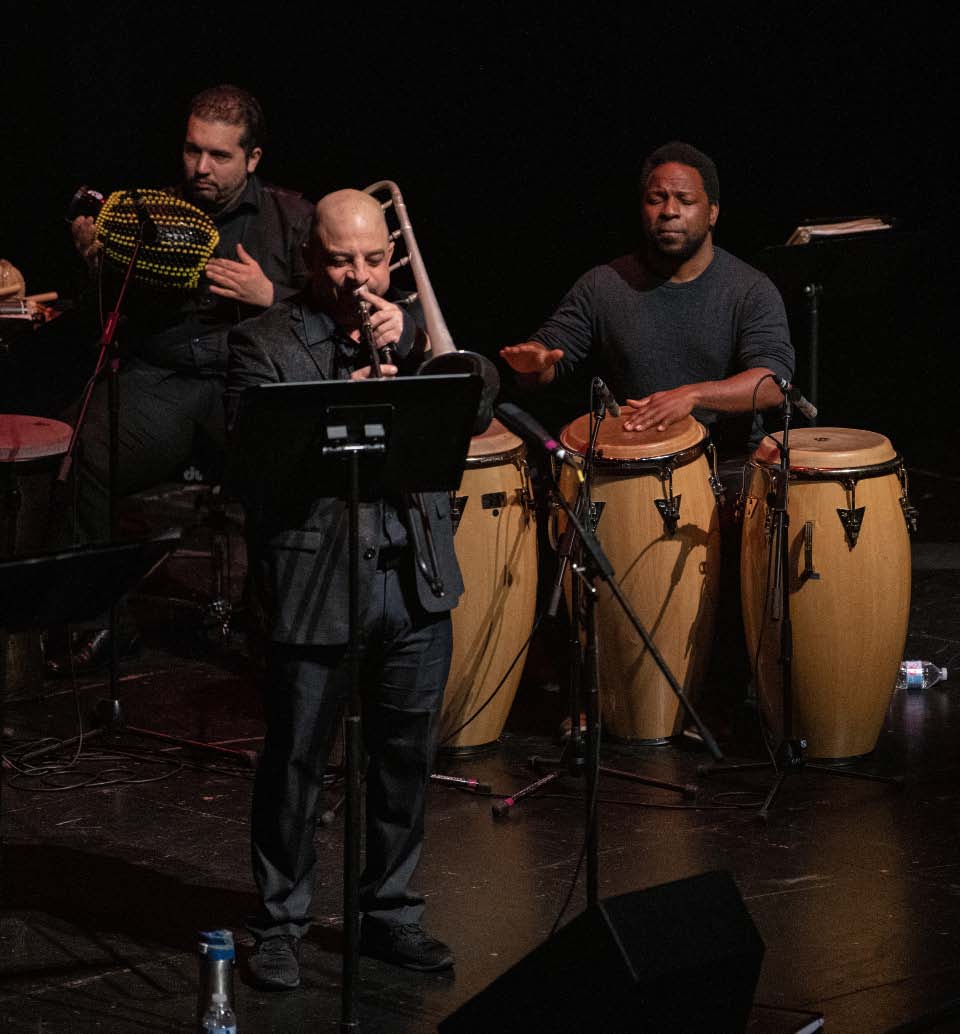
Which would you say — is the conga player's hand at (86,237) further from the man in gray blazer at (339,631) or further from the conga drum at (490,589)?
the man in gray blazer at (339,631)

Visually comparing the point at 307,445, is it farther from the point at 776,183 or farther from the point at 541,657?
the point at 776,183

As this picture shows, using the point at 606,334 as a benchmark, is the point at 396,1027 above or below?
below

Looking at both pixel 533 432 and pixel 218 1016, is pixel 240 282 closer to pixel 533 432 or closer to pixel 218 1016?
pixel 533 432

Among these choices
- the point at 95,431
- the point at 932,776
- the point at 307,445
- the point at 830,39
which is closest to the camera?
the point at 307,445

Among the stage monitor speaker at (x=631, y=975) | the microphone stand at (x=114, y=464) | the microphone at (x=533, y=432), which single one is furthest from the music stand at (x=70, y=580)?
the microphone stand at (x=114, y=464)

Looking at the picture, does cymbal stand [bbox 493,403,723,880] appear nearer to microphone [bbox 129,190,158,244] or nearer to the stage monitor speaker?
the stage monitor speaker

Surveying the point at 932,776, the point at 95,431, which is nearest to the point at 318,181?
the point at 95,431

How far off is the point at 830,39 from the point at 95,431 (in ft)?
13.6

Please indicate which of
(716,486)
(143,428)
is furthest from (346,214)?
(143,428)

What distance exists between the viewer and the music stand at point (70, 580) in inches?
120

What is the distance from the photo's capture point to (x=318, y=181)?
795 centimetres

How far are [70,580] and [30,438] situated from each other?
2.77 metres

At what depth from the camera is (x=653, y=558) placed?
214 inches

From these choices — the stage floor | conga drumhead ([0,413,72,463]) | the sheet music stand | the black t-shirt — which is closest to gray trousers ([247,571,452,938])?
the stage floor
